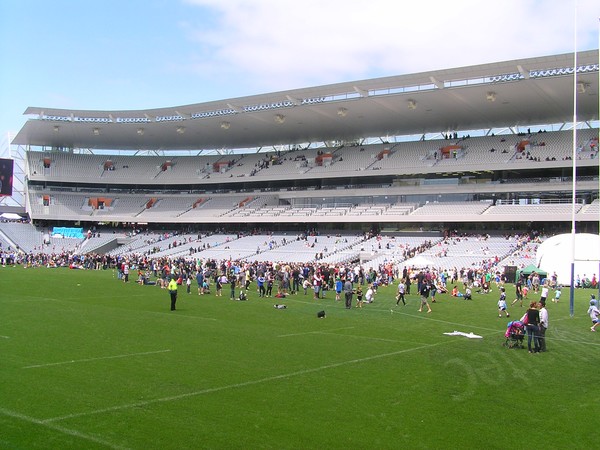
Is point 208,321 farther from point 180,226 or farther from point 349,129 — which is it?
point 180,226

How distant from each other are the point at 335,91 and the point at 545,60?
15427mm

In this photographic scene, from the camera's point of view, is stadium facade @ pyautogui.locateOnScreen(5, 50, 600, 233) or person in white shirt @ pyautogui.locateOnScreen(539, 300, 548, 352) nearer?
person in white shirt @ pyautogui.locateOnScreen(539, 300, 548, 352)

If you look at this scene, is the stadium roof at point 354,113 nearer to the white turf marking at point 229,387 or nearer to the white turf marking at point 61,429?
the white turf marking at point 229,387

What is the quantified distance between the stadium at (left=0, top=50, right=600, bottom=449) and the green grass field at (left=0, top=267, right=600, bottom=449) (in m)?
0.06

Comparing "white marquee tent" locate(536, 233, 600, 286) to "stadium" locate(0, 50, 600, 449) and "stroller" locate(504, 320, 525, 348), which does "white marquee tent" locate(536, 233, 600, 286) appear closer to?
"stadium" locate(0, 50, 600, 449)

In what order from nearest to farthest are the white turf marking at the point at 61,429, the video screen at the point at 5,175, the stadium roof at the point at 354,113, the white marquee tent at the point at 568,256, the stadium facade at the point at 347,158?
the white turf marking at the point at 61,429, the video screen at the point at 5,175, the white marquee tent at the point at 568,256, the stadium roof at the point at 354,113, the stadium facade at the point at 347,158

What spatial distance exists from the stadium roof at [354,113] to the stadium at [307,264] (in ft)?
0.88

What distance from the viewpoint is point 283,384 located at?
1005cm

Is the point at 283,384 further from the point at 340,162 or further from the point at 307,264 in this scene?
the point at 340,162

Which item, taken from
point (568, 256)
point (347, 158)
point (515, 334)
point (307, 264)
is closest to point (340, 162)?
point (347, 158)

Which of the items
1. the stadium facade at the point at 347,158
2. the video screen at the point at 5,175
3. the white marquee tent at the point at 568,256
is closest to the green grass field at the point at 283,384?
the video screen at the point at 5,175

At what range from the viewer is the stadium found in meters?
8.38

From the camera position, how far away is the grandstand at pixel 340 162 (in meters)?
43.9

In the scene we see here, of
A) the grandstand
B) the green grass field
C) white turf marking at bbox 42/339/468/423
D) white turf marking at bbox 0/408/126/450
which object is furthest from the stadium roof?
white turf marking at bbox 0/408/126/450
